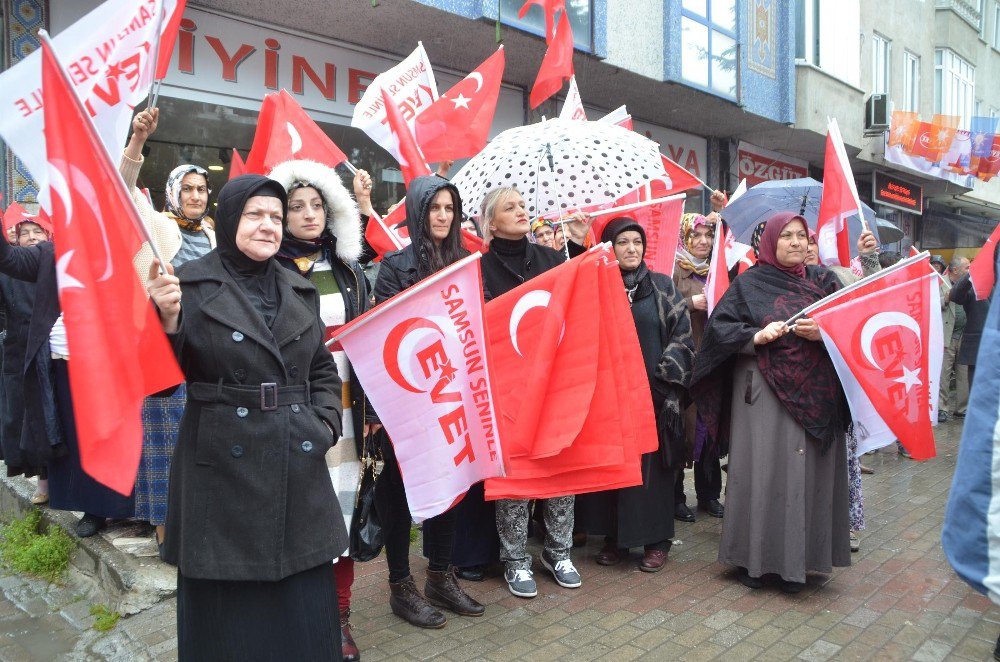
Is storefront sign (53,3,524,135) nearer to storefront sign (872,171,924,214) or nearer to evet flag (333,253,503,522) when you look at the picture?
evet flag (333,253,503,522)

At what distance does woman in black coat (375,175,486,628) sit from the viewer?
A: 3740 mm

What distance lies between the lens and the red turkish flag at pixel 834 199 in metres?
5.30

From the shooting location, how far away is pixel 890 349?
4.23m

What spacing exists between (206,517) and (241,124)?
7.31 m

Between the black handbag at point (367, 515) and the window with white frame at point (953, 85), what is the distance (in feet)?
74.6

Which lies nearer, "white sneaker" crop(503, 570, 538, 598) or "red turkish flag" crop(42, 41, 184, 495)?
"red turkish flag" crop(42, 41, 184, 495)

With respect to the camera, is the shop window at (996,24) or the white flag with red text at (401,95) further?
the shop window at (996,24)

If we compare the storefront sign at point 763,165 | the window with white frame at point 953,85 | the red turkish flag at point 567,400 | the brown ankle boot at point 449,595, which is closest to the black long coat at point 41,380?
the brown ankle boot at point 449,595

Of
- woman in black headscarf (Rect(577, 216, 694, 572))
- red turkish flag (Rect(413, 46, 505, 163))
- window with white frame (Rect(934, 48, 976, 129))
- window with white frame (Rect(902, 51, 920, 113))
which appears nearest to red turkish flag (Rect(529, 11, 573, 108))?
red turkish flag (Rect(413, 46, 505, 163))

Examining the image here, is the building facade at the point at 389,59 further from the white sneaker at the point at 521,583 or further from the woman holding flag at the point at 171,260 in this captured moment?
the white sneaker at the point at 521,583

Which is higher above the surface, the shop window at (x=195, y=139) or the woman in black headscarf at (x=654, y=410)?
the shop window at (x=195, y=139)

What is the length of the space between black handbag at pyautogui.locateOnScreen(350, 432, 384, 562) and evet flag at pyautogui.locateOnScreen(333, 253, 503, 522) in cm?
23

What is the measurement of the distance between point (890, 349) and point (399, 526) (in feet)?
9.25

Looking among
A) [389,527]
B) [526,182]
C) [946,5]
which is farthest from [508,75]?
[946,5]
